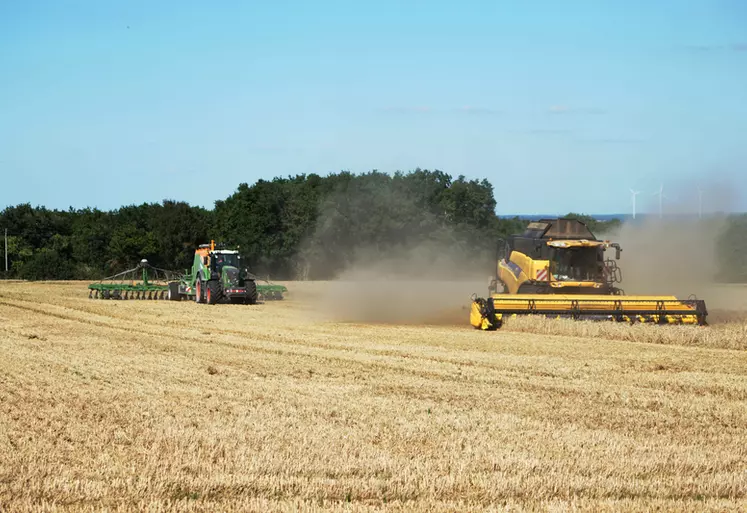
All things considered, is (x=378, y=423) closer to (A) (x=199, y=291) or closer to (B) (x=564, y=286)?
(B) (x=564, y=286)

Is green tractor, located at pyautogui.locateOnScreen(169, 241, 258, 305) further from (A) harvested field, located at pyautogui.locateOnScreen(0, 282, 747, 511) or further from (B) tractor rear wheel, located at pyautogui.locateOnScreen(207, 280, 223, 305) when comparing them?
(A) harvested field, located at pyautogui.locateOnScreen(0, 282, 747, 511)

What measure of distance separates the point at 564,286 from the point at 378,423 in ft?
43.0

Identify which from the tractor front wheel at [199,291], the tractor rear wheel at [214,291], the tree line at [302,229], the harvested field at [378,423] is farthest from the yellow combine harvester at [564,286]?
the tree line at [302,229]

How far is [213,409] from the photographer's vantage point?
11250mm

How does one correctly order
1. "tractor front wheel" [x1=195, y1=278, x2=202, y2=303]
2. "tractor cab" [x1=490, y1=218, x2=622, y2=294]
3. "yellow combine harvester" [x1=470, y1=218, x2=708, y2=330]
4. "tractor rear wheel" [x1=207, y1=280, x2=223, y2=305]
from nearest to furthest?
"yellow combine harvester" [x1=470, y1=218, x2=708, y2=330]
"tractor cab" [x1=490, y1=218, x2=622, y2=294]
"tractor rear wheel" [x1=207, y1=280, x2=223, y2=305]
"tractor front wheel" [x1=195, y1=278, x2=202, y2=303]

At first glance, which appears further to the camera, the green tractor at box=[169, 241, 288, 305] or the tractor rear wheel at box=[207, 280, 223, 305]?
the tractor rear wheel at box=[207, 280, 223, 305]

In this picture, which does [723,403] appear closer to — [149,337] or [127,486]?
[127,486]

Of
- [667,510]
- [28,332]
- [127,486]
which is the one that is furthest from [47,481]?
[28,332]

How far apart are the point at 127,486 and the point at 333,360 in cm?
880

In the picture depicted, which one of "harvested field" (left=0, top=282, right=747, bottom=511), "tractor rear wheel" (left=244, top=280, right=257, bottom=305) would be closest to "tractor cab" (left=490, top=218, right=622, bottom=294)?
"harvested field" (left=0, top=282, right=747, bottom=511)

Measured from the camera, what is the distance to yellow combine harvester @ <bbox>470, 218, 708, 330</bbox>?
825 inches

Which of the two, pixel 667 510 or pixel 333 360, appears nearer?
pixel 667 510

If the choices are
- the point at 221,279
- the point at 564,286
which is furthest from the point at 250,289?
the point at 564,286

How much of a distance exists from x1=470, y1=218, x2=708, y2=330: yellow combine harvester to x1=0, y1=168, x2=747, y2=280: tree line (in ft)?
90.0
